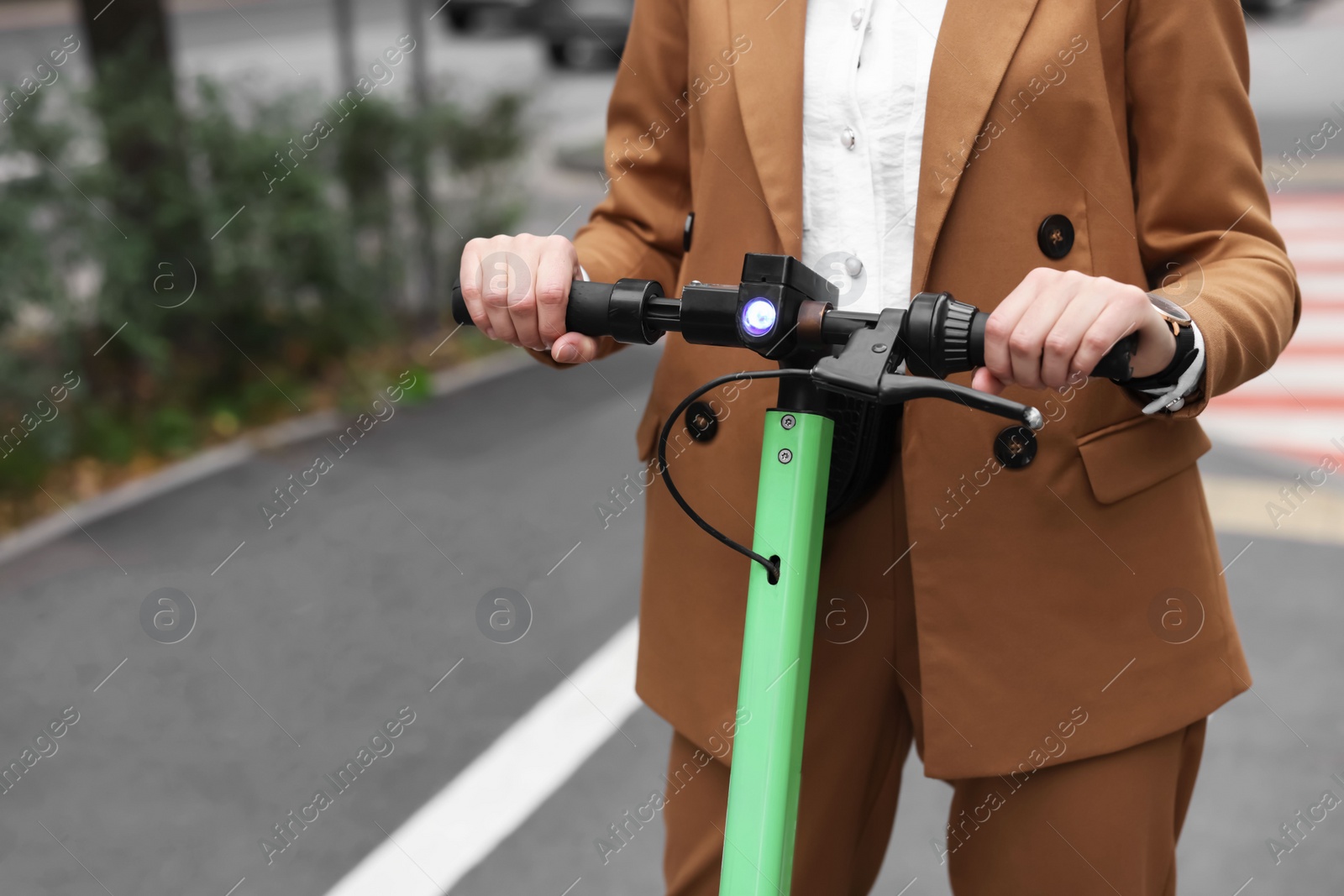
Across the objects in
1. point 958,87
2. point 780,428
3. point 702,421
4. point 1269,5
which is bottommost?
point 1269,5

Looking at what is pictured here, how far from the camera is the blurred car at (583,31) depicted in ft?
54.8

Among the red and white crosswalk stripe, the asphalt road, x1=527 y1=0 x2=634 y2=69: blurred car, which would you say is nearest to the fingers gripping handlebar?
the asphalt road

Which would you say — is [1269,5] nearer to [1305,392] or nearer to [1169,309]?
[1305,392]

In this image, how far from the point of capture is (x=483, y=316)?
1485 millimetres

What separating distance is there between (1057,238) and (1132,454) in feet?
0.89

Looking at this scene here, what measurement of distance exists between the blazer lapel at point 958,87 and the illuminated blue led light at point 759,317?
0.31m

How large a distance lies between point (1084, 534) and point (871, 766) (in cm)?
45

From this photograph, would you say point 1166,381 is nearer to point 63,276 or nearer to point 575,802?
point 575,802

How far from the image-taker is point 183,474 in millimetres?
5707

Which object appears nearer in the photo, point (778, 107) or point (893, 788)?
point (778, 107)

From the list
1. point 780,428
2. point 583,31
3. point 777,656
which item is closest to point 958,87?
point 780,428

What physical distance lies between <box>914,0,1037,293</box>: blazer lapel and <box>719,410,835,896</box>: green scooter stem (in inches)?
12.6

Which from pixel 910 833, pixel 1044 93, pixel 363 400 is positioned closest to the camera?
pixel 1044 93

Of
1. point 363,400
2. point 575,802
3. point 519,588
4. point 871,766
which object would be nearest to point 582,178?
point 363,400
